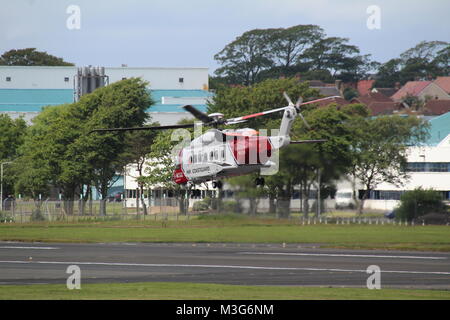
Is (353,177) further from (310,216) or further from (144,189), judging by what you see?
(144,189)

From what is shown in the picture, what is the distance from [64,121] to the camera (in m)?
101

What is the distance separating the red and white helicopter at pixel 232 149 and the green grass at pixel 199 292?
15.7 m

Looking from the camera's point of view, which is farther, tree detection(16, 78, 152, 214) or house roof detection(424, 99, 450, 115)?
house roof detection(424, 99, 450, 115)

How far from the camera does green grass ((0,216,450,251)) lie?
2216 inches

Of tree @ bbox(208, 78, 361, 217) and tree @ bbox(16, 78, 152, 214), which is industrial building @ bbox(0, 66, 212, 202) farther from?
tree @ bbox(208, 78, 361, 217)

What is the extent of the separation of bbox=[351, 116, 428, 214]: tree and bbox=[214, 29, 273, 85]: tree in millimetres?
83832

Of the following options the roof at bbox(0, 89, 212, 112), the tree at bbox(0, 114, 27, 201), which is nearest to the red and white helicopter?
the tree at bbox(0, 114, 27, 201)

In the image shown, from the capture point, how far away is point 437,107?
179m

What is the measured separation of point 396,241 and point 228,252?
14.0 meters

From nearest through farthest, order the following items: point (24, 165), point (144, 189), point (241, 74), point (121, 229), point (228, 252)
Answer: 1. point (228, 252)
2. point (121, 229)
3. point (144, 189)
4. point (24, 165)
5. point (241, 74)

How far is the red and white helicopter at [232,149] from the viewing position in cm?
4844

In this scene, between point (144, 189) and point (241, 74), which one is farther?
point (241, 74)

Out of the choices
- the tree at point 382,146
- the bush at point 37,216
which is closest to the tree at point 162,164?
the bush at point 37,216
